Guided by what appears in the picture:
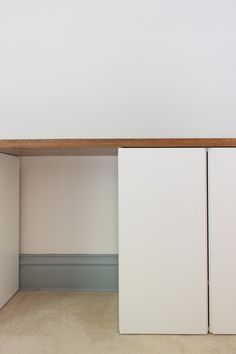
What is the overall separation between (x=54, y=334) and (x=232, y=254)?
0.59 m

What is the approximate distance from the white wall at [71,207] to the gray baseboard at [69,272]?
31 millimetres

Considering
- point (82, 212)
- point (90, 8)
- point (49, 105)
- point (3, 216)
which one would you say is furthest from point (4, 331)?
point (90, 8)

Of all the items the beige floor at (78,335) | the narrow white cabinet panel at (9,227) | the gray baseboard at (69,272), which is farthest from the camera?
the gray baseboard at (69,272)

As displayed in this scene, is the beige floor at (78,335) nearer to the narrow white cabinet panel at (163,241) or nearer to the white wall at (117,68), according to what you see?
the narrow white cabinet panel at (163,241)

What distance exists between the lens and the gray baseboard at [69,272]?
4.03ft

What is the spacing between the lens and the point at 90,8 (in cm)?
126

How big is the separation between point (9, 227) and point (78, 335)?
0.49m

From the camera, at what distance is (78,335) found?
860 millimetres

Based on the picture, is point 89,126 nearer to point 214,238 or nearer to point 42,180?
point 42,180

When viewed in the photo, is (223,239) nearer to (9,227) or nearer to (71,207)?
(71,207)

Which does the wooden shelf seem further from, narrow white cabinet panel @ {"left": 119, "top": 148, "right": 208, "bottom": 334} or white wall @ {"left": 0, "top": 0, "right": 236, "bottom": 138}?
white wall @ {"left": 0, "top": 0, "right": 236, "bottom": 138}

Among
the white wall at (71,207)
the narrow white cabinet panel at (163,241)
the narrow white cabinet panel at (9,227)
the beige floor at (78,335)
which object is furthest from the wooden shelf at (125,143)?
the beige floor at (78,335)

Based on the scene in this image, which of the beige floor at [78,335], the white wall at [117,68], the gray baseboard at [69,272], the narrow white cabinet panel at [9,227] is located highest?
the white wall at [117,68]

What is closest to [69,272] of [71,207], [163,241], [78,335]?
[71,207]
